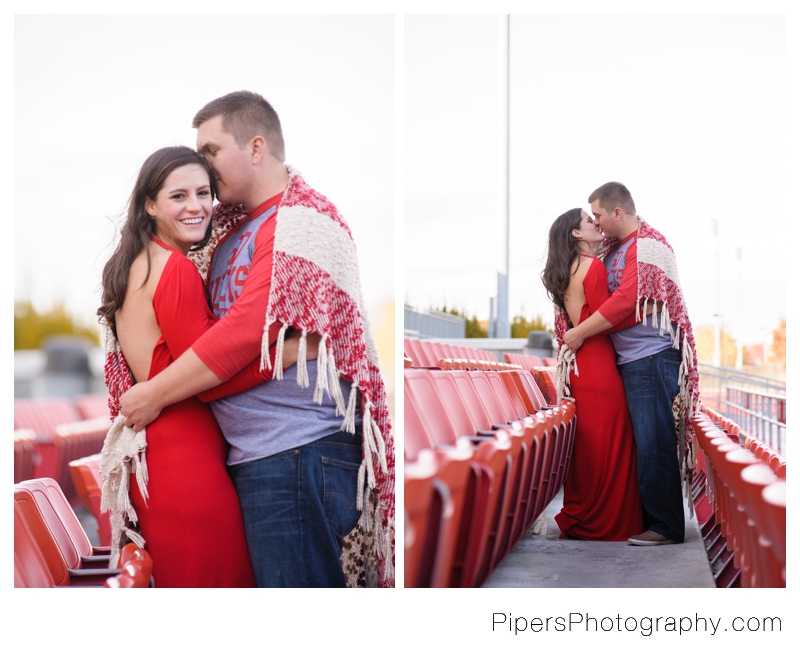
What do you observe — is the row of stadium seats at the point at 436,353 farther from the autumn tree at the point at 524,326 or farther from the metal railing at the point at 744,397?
the metal railing at the point at 744,397

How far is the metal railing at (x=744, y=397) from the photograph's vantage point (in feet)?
6.66

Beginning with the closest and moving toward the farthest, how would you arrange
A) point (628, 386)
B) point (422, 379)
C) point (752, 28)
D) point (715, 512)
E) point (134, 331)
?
1. point (134, 331)
2. point (422, 379)
3. point (752, 28)
4. point (715, 512)
5. point (628, 386)

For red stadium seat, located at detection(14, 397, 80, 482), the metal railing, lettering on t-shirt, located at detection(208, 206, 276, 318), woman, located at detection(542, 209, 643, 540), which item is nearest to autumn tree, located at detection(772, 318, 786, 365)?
the metal railing

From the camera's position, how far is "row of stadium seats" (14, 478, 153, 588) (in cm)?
148

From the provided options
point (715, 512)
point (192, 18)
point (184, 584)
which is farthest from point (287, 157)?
point (715, 512)

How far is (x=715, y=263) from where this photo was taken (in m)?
1.90

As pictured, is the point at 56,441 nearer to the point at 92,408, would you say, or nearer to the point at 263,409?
the point at 92,408

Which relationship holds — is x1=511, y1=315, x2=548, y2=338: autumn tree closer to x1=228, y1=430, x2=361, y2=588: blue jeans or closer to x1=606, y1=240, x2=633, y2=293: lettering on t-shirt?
x1=606, y1=240, x2=633, y2=293: lettering on t-shirt

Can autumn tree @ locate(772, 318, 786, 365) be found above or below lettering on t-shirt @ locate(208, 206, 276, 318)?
below

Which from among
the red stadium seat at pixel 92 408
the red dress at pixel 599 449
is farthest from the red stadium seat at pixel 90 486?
the red stadium seat at pixel 92 408

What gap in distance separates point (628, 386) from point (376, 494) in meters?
1.00

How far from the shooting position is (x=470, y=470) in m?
1.29

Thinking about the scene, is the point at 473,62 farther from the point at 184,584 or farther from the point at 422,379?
the point at 184,584

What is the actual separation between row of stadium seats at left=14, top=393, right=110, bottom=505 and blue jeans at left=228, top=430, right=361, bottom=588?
180 centimetres
